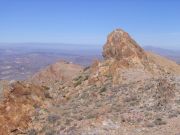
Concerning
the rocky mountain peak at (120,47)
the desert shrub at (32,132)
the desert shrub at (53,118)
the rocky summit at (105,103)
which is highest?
the rocky mountain peak at (120,47)

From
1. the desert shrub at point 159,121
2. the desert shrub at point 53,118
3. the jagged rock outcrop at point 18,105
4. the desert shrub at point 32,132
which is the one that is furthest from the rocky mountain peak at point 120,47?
the desert shrub at point 159,121

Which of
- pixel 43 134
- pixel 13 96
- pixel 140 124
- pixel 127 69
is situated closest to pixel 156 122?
pixel 140 124

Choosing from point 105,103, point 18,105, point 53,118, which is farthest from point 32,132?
point 105,103

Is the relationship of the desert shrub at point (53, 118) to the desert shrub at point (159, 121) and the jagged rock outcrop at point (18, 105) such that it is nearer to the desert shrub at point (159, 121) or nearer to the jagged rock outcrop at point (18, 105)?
the jagged rock outcrop at point (18, 105)

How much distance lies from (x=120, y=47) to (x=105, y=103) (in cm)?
1176

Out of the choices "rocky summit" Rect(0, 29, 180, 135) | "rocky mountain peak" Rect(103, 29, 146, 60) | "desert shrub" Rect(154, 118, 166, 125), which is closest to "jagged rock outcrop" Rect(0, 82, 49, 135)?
"rocky summit" Rect(0, 29, 180, 135)

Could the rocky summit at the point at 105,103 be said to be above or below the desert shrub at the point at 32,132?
above

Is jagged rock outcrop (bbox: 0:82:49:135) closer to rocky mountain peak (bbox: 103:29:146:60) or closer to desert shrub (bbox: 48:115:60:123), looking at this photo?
desert shrub (bbox: 48:115:60:123)

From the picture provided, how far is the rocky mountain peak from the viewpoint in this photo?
114 ft

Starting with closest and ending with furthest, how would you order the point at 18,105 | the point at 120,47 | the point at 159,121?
the point at 159,121 → the point at 18,105 → the point at 120,47

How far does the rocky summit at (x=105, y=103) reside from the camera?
19453mm

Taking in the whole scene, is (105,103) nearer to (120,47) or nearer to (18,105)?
(18,105)

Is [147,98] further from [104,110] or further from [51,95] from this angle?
[51,95]

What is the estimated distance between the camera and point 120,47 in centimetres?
3538
